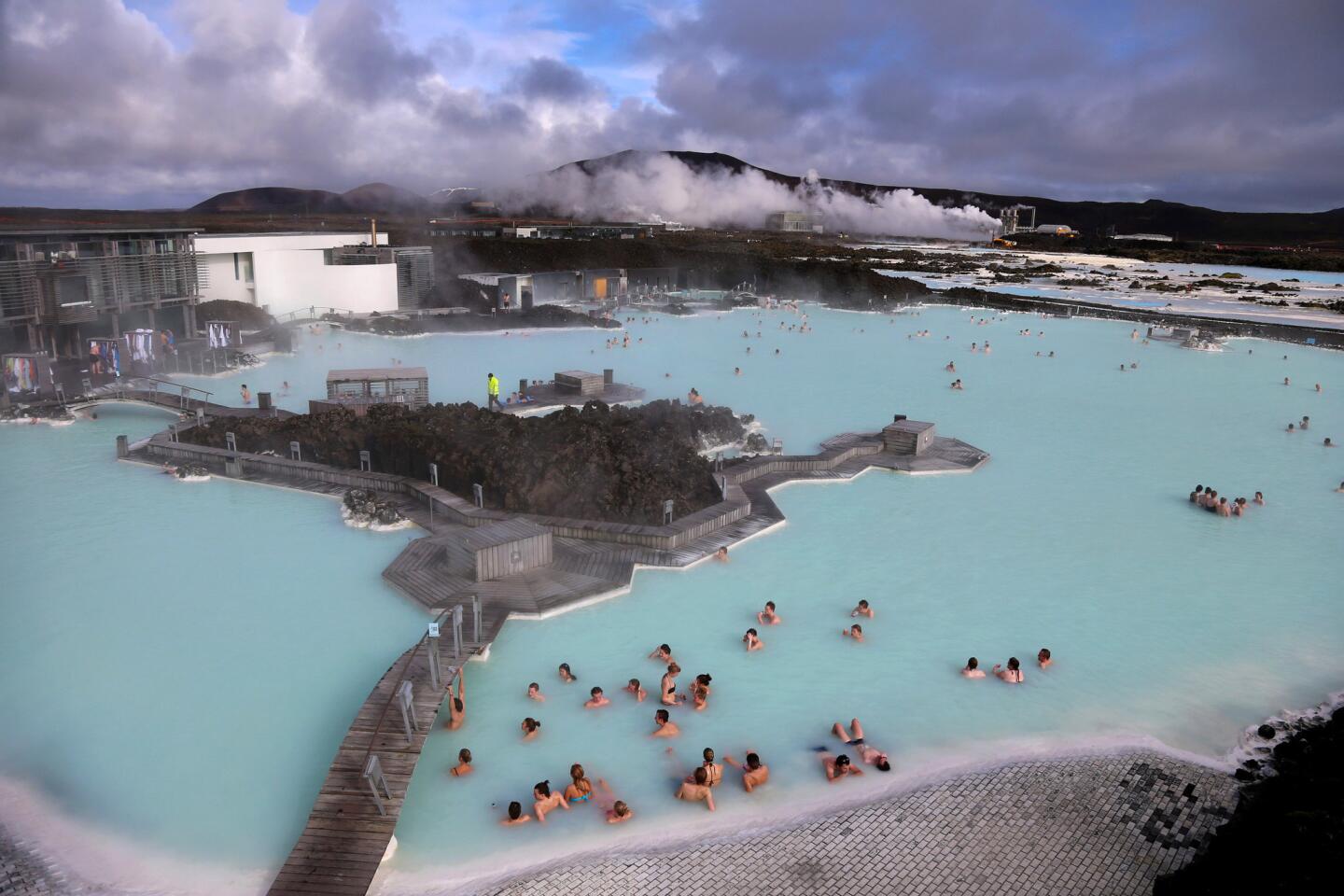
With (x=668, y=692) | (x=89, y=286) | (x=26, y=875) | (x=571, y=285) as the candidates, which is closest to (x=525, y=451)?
(x=668, y=692)

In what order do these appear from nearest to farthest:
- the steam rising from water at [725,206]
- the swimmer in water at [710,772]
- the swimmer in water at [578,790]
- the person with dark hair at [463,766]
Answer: the swimmer in water at [578,790], the swimmer in water at [710,772], the person with dark hair at [463,766], the steam rising from water at [725,206]

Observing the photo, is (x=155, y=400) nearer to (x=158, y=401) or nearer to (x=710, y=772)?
(x=158, y=401)

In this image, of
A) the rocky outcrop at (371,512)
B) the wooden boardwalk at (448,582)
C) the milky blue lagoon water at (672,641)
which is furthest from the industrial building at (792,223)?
the rocky outcrop at (371,512)

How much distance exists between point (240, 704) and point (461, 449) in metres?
6.37

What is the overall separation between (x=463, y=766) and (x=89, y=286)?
2226 centimetres

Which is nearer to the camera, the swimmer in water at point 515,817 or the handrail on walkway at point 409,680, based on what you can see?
the handrail on walkway at point 409,680

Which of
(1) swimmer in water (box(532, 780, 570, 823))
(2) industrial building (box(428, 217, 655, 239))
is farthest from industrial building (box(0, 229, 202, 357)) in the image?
(2) industrial building (box(428, 217, 655, 239))

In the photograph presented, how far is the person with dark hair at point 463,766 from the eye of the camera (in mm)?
7586

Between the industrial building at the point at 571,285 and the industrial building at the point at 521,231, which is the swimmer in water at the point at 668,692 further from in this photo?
the industrial building at the point at 521,231

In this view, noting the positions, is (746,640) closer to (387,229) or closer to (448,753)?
(448,753)

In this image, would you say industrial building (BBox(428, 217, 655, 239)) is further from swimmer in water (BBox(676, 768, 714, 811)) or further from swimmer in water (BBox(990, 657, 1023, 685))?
swimmer in water (BBox(676, 768, 714, 811))

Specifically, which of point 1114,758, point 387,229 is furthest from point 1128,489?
point 387,229

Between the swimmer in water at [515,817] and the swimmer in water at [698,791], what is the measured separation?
1329 millimetres

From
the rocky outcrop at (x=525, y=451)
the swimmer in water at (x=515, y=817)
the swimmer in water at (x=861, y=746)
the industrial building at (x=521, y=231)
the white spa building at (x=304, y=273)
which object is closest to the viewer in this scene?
the swimmer in water at (x=515, y=817)
